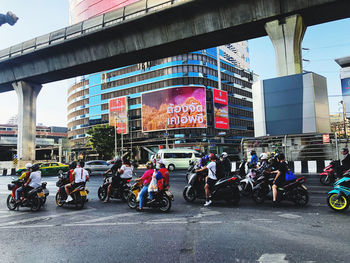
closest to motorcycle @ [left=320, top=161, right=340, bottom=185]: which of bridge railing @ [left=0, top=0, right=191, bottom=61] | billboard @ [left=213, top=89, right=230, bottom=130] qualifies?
bridge railing @ [left=0, top=0, right=191, bottom=61]

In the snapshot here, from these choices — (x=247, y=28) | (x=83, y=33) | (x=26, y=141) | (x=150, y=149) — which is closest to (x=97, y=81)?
(x=150, y=149)

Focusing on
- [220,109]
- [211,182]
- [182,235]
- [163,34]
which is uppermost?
[220,109]

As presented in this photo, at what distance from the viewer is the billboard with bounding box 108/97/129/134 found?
6906 centimetres

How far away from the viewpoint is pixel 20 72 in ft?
100

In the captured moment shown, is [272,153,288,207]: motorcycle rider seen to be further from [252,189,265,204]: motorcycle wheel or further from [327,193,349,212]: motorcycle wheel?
[327,193,349,212]: motorcycle wheel

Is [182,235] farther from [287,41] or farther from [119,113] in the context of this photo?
[119,113]

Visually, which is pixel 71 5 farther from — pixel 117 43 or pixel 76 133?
pixel 117 43

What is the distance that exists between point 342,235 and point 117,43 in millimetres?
22653

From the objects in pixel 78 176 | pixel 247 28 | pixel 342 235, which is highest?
pixel 247 28

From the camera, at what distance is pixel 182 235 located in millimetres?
5418

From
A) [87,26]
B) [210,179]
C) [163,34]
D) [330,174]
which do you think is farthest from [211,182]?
[87,26]

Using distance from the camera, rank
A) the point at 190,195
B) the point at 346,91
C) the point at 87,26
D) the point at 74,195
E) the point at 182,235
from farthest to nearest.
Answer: the point at 346,91, the point at 87,26, the point at 190,195, the point at 74,195, the point at 182,235

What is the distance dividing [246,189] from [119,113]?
2490 inches

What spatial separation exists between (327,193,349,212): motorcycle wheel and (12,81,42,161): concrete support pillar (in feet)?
109
